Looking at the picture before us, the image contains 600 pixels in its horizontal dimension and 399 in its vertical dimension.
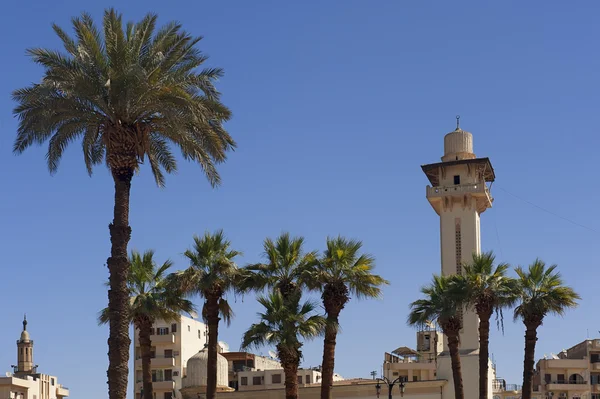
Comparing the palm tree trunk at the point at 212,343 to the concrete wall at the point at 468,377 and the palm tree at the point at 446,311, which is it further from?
the concrete wall at the point at 468,377

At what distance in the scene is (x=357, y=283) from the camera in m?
51.3

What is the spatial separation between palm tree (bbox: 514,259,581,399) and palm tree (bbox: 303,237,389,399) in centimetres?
790

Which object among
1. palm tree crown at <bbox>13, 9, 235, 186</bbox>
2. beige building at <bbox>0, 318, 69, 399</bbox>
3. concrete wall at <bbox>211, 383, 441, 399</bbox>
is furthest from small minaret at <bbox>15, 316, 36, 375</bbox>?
palm tree crown at <bbox>13, 9, 235, 186</bbox>

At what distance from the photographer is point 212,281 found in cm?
5184

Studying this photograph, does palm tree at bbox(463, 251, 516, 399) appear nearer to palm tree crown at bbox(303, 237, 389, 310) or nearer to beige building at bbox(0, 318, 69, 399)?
palm tree crown at bbox(303, 237, 389, 310)

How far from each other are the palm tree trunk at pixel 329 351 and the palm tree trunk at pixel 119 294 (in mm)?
15377

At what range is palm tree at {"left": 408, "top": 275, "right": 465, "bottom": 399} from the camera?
183ft

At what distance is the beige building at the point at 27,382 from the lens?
306 ft

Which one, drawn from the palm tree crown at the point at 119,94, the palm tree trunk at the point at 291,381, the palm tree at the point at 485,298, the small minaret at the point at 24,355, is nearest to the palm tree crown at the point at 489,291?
the palm tree at the point at 485,298

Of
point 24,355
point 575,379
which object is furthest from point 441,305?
point 24,355

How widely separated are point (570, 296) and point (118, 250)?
85.8ft

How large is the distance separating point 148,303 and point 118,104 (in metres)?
18.6

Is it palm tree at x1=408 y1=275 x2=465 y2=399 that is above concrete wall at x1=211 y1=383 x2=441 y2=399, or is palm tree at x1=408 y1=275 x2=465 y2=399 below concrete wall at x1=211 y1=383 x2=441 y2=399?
above

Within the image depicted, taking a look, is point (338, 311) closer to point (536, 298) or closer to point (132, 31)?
point (536, 298)
